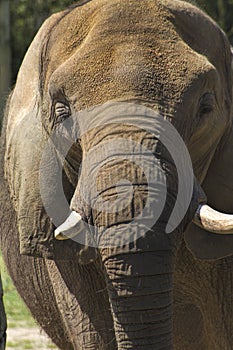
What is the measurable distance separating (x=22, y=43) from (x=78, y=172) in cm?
2204

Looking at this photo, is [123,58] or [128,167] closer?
[128,167]

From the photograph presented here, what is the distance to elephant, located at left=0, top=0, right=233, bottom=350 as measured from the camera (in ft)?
15.7

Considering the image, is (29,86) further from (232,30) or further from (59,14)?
(232,30)

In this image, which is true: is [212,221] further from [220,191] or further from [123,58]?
[123,58]

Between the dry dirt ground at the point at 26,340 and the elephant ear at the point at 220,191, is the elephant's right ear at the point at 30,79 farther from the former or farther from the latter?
the dry dirt ground at the point at 26,340

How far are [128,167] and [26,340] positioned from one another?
4570mm

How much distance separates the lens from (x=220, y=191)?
5.66 metres

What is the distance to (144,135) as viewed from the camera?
490 cm

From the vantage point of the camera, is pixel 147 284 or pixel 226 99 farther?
pixel 226 99

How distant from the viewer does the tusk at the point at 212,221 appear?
5044mm

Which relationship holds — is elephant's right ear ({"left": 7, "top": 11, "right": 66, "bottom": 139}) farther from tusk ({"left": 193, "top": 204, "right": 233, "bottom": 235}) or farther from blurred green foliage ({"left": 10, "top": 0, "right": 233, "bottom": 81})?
blurred green foliage ({"left": 10, "top": 0, "right": 233, "bottom": 81})

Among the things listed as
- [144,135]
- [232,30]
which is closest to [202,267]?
[144,135]

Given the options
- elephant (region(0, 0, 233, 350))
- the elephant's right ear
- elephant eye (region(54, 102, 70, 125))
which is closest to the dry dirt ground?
elephant (region(0, 0, 233, 350))

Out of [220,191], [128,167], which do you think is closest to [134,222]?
[128,167]
